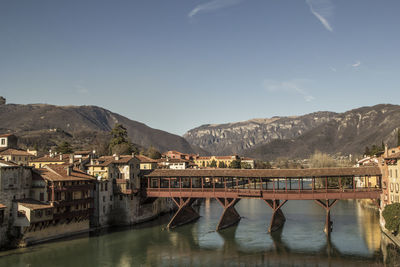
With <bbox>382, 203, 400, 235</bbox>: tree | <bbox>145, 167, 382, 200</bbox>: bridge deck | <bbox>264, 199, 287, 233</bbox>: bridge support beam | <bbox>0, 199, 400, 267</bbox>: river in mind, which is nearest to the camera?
<bbox>0, 199, 400, 267</bbox>: river

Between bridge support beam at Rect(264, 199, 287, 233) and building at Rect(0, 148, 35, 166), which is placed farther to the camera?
building at Rect(0, 148, 35, 166)

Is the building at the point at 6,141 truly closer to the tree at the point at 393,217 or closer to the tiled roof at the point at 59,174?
the tiled roof at the point at 59,174

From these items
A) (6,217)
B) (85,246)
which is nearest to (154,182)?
(85,246)

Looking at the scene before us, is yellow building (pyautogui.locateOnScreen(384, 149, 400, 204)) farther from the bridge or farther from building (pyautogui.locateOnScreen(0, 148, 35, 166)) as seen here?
building (pyautogui.locateOnScreen(0, 148, 35, 166))

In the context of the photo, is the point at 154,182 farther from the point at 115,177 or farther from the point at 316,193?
the point at 316,193

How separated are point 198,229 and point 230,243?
40.5 feet

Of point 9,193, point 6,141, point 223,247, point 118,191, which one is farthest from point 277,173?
point 6,141

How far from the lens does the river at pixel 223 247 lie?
157ft

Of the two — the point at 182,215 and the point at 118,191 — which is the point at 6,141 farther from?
the point at 182,215

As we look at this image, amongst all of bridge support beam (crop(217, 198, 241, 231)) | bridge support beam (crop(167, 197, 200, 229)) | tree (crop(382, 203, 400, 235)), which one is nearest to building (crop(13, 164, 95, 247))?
bridge support beam (crop(167, 197, 200, 229))

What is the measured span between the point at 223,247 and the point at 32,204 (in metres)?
28.3

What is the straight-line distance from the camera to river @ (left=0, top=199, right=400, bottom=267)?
4781cm

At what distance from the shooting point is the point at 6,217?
52.5m

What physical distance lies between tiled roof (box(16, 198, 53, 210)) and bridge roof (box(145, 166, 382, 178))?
2328 cm
